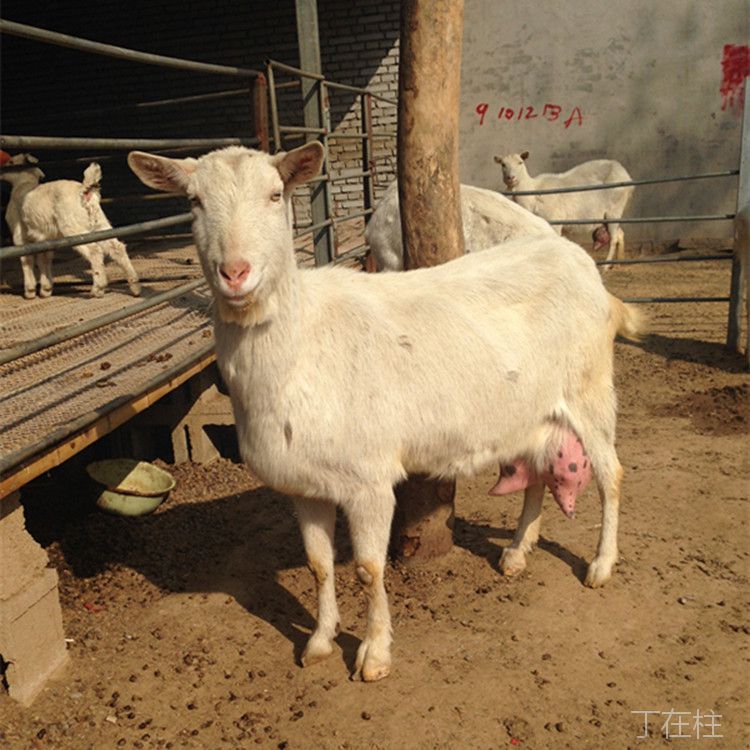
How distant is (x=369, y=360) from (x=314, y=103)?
4.56m

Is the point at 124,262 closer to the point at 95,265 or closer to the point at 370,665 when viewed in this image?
the point at 95,265

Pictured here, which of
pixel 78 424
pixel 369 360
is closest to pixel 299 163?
pixel 369 360

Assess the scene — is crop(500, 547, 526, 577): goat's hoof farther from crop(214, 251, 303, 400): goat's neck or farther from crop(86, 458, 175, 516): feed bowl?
crop(86, 458, 175, 516): feed bowl

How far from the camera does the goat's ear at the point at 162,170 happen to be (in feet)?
8.64

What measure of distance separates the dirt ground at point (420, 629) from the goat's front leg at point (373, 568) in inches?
3.4

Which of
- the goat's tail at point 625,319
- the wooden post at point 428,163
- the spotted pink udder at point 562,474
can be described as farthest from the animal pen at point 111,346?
the goat's tail at point 625,319

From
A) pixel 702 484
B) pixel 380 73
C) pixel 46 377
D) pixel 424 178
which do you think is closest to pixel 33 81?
pixel 380 73

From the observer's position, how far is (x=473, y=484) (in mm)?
4676

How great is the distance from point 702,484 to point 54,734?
358 cm

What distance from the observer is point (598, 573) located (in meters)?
3.47

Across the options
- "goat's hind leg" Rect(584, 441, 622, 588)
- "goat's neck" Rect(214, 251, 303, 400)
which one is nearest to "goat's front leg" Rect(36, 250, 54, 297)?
"goat's neck" Rect(214, 251, 303, 400)

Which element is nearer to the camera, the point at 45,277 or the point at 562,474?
the point at 562,474

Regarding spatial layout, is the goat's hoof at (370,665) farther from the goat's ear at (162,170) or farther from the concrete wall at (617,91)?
the concrete wall at (617,91)

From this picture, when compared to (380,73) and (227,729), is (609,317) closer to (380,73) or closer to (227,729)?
(227,729)
